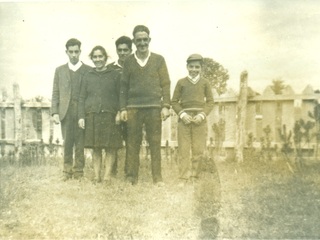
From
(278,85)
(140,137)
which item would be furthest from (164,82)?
(278,85)

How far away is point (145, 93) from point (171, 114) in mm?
274

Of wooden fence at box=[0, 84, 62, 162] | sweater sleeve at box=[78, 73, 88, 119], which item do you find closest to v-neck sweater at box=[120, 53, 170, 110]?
sweater sleeve at box=[78, 73, 88, 119]

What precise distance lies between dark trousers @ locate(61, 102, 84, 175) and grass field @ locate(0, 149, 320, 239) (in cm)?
19

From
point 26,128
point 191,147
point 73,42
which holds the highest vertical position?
point 73,42

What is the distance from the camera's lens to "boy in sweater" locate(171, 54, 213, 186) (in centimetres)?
283

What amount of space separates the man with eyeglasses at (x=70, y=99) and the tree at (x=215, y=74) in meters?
0.95

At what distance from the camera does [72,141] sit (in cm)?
312

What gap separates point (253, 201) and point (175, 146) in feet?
2.61

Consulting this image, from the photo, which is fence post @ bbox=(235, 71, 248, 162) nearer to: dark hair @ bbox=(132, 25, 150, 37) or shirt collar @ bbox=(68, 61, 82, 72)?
dark hair @ bbox=(132, 25, 150, 37)

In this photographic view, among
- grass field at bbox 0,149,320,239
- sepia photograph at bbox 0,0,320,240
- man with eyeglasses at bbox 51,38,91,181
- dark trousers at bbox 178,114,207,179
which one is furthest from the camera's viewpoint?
man with eyeglasses at bbox 51,38,91,181

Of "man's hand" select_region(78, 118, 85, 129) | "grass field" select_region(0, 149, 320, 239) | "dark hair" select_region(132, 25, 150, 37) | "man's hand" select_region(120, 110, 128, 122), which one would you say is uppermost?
"dark hair" select_region(132, 25, 150, 37)

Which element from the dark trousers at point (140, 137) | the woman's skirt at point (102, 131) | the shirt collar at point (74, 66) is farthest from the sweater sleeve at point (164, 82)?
the shirt collar at point (74, 66)

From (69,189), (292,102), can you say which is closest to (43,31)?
(69,189)

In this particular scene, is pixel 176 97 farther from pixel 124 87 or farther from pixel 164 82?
pixel 124 87
